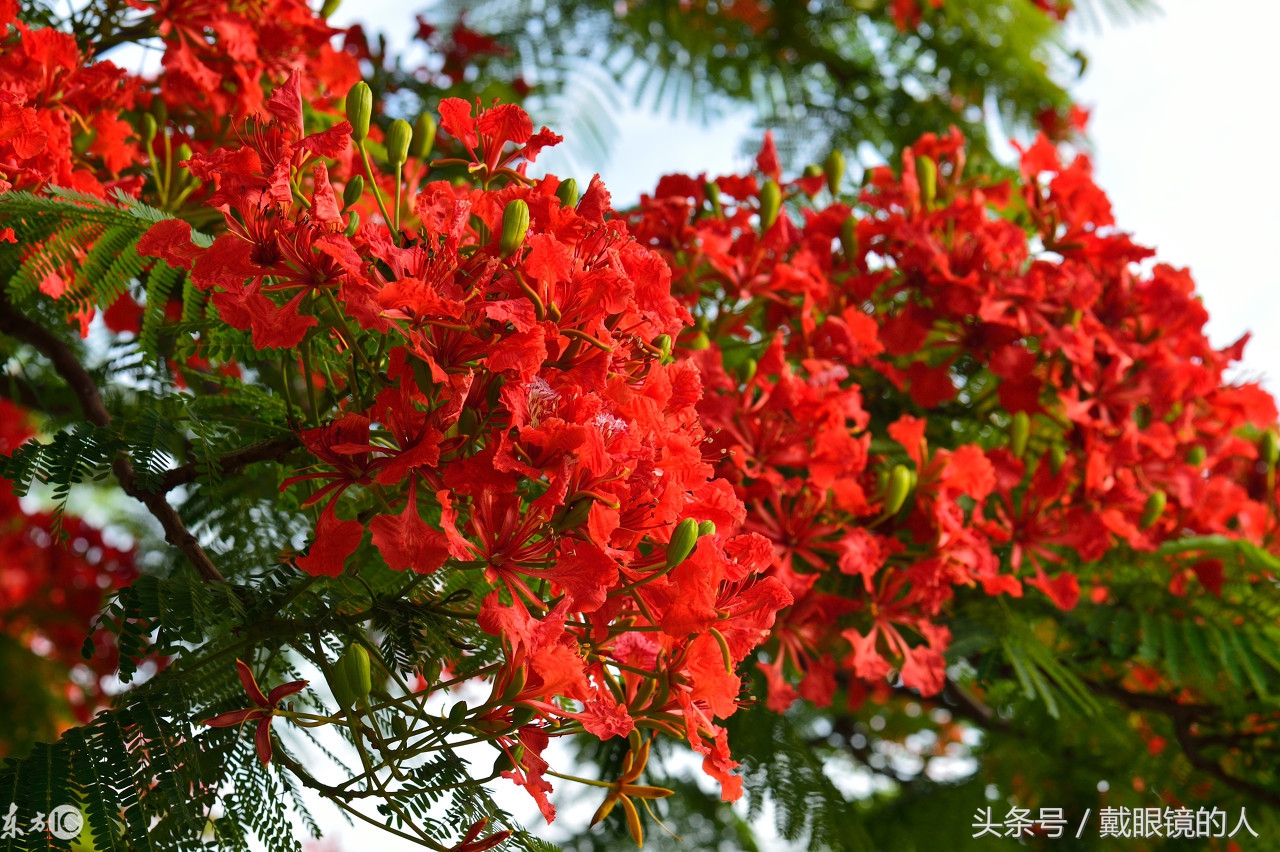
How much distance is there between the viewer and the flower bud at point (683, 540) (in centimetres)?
96

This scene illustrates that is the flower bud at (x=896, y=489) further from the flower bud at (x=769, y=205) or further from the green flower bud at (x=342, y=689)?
the green flower bud at (x=342, y=689)

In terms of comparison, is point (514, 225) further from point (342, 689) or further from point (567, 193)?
point (342, 689)

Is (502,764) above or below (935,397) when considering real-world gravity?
below

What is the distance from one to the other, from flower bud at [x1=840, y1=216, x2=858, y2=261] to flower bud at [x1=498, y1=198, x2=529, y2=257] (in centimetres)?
98

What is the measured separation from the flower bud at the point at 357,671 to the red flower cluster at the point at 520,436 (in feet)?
0.26

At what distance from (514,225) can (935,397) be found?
3.55 ft

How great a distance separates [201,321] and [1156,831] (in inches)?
92.1

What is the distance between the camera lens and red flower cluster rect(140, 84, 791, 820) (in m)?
0.94

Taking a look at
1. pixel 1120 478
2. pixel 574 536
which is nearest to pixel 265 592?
pixel 574 536

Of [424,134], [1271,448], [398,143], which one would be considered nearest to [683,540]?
[398,143]

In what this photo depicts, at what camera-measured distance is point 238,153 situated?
1.00 metres

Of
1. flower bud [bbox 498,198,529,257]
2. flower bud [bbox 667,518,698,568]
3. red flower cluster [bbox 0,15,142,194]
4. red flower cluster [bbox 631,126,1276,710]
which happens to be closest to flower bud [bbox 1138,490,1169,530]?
red flower cluster [bbox 631,126,1276,710]

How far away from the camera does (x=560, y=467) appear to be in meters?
0.95

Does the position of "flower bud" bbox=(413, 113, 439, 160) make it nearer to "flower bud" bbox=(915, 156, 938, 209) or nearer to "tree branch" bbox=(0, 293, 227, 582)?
"tree branch" bbox=(0, 293, 227, 582)
